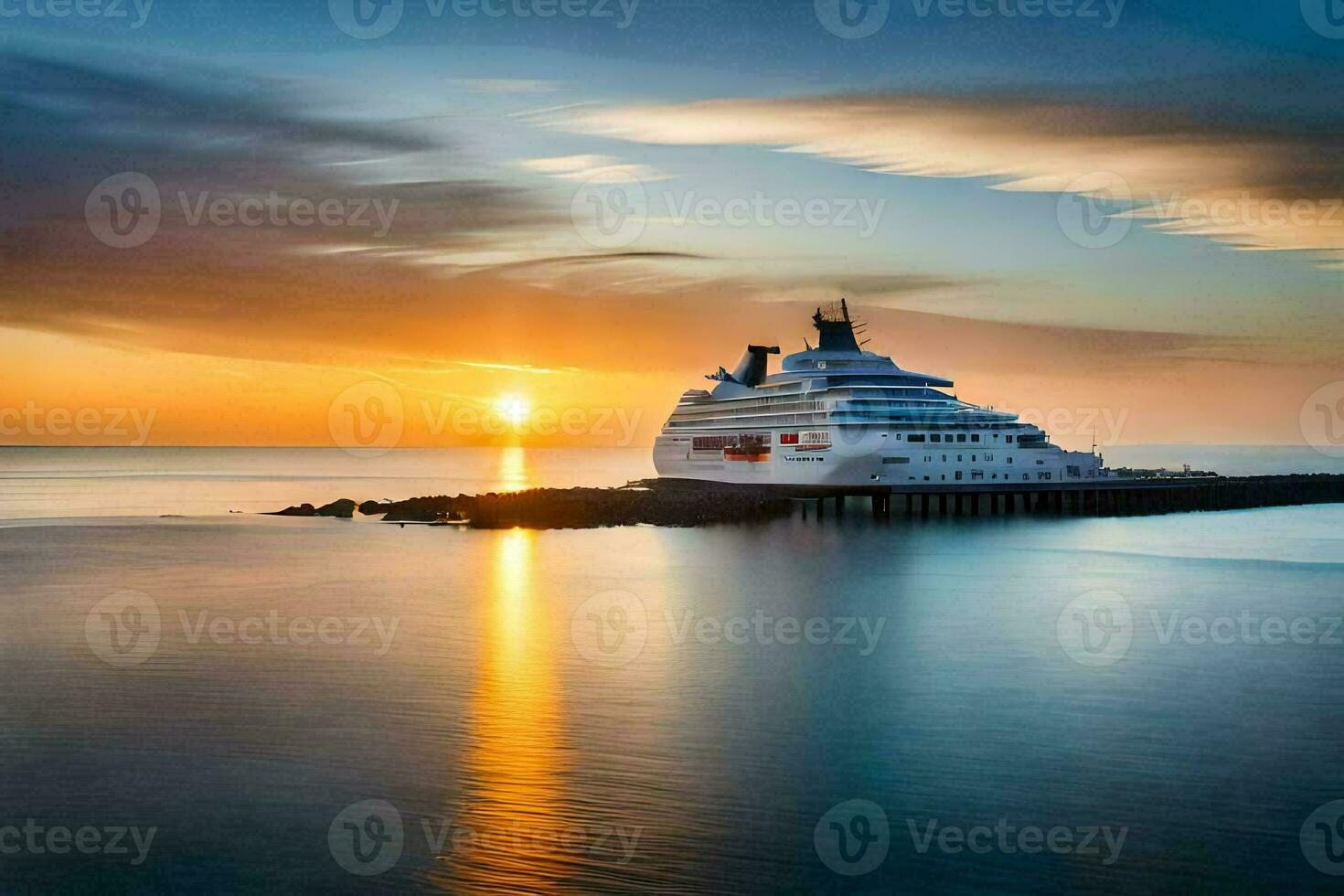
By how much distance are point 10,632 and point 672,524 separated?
36214mm

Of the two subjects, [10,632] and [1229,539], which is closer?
[10,632]

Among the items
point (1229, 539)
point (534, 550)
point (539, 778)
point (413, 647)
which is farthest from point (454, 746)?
point (1229, 539)

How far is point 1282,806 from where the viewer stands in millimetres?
14961

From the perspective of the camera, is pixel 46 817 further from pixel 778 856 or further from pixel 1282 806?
pixel 1282 806
